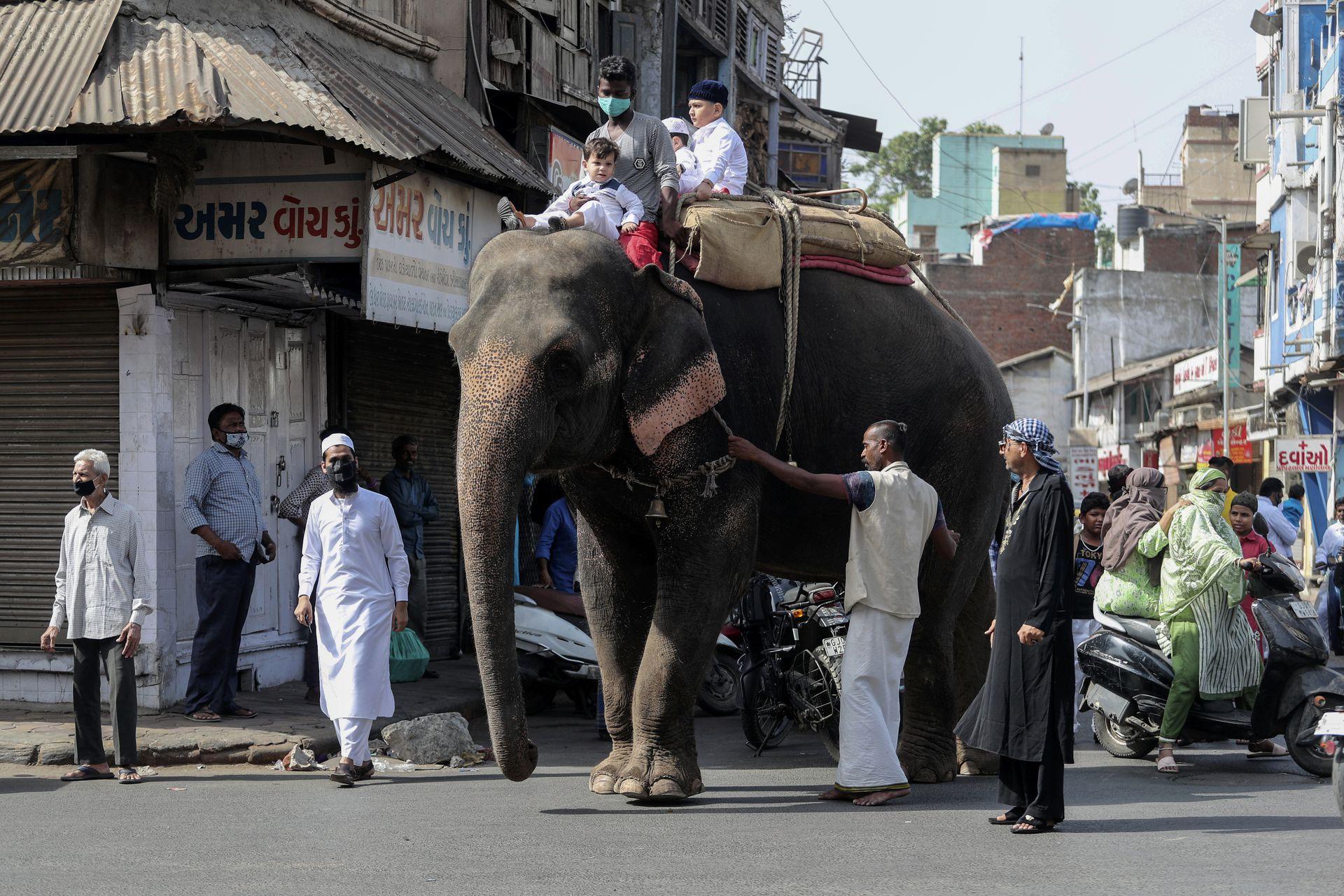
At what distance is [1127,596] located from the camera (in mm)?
9531

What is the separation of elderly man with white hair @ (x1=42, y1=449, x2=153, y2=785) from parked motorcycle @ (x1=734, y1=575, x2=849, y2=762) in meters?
3.35

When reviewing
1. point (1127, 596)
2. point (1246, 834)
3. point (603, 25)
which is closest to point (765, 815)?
point (1246, 834)

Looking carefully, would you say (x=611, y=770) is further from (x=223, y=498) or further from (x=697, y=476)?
(x=223, y=498)

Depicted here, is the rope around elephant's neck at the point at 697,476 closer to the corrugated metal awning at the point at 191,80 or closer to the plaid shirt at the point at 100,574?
the plaid shirt at the point at 100,574

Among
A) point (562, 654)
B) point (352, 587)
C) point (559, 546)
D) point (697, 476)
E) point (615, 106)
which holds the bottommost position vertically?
point (562, 654)

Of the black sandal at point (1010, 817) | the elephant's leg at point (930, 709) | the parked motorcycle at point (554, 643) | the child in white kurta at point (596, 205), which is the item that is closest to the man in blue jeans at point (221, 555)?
the parked motorcycle at point (554, 643)

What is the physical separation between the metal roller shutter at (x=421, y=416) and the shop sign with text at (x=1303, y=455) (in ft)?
54.2

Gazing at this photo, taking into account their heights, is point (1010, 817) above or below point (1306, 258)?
below

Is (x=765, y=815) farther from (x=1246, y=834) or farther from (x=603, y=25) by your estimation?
(x=603, y=25)

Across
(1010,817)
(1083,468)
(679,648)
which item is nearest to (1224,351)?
(1083,468)

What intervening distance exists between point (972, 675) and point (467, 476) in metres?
4.02

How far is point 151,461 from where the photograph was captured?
1021 centimetres

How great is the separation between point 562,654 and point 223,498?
2.60 metres

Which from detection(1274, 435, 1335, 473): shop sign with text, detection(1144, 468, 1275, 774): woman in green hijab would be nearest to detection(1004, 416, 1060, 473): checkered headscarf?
detection(1144, 468, 1275, 774): woman in green hijab
